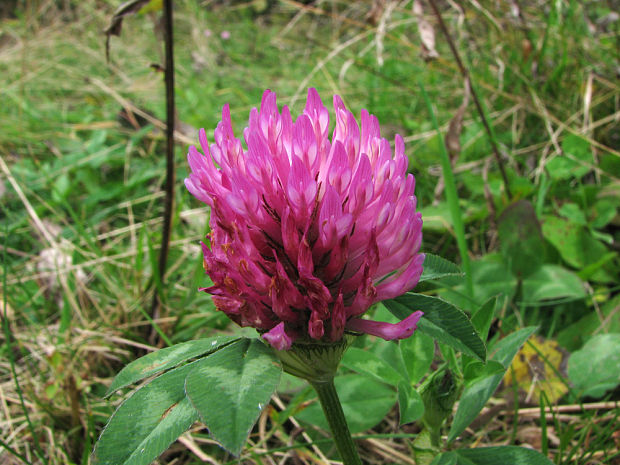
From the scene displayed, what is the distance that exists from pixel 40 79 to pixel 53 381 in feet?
12.2

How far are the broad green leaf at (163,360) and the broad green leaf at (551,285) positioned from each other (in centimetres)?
120

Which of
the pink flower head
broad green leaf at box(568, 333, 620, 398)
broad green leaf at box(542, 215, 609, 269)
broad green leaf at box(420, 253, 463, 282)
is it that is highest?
the pink flower head

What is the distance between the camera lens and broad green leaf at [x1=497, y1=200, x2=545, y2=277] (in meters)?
1.82

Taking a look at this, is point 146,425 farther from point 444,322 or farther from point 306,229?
point 444,322

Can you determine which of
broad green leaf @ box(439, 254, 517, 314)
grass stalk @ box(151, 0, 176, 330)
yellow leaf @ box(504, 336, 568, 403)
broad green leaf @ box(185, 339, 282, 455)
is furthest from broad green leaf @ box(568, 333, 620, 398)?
grass stalk @ box(151, 0, 176, 330)

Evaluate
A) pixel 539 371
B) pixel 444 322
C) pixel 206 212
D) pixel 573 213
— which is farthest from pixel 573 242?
pixel 206 212

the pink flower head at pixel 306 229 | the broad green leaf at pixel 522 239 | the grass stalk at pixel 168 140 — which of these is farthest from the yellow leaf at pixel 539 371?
the grass stalk at pixel 168 140

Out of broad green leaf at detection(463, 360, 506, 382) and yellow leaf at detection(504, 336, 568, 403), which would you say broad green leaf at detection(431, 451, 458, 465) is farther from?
yellow leaf at detection(504, 336, 568, 403)

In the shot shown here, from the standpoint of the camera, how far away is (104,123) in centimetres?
358

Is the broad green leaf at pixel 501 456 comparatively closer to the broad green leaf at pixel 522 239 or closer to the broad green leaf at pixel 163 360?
the broad green leaf at pixel 163 360

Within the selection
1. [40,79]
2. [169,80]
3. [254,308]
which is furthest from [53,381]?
[40,79]

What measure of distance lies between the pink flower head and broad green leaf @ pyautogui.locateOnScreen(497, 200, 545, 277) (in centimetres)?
106

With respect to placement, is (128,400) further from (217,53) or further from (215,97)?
(217,53)

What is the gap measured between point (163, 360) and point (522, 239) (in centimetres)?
134
